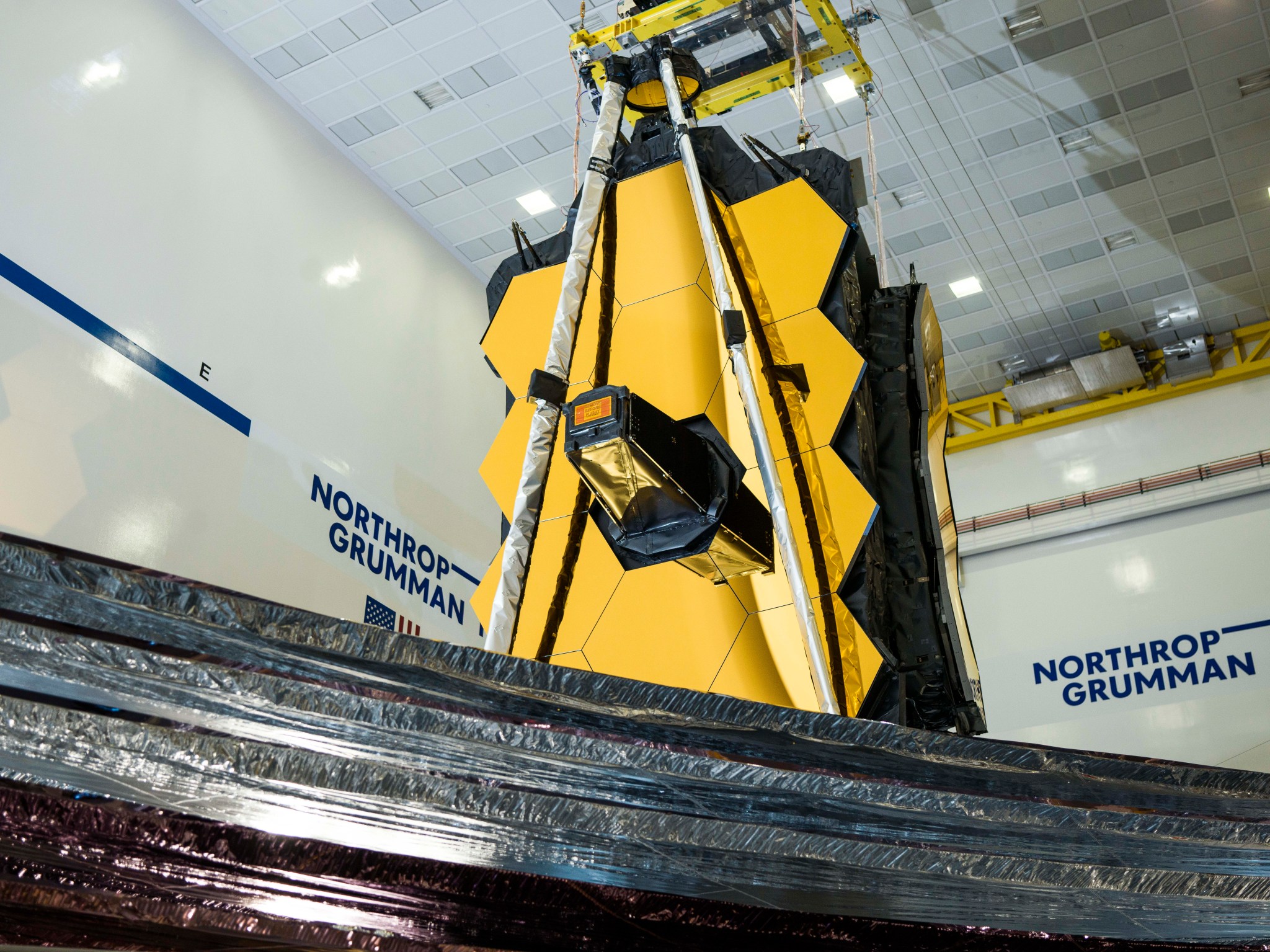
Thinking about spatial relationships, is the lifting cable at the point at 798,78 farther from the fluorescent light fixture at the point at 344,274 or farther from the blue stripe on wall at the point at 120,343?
the fluorescent light fixture at the point at 344,274

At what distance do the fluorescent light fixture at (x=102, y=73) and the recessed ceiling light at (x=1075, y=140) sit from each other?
6.99 meters

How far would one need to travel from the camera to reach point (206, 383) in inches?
270

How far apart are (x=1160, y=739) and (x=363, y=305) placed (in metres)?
7.73

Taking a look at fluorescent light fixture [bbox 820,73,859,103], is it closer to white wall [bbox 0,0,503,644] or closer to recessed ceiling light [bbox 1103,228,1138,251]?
recessed ceiling light [bbox 1103,228,1138,251]

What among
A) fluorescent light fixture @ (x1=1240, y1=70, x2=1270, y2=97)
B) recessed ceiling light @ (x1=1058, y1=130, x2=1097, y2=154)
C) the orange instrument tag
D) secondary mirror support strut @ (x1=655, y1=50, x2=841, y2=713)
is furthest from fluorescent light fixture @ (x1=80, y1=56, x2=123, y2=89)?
fluorescent light fixture @ (x1=1240, y1=70, x2=1270, y2=97)

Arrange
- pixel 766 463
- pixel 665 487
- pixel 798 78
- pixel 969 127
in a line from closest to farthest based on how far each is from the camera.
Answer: pixel 665 487 < pixel 766 463 < pixel 798 78 < pixel 969 127

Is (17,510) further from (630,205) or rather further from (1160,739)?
(1160,739)

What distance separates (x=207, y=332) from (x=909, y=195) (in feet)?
19.3

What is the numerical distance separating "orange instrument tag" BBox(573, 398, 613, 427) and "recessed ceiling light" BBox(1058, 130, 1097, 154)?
25.4ft

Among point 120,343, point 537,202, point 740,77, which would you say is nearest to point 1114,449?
point 537,202

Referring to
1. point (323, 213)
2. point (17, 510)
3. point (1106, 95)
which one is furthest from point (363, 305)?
point (1106, 95)

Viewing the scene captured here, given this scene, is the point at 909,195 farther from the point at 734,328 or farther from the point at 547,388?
the point at 547,388

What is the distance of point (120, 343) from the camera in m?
6.27

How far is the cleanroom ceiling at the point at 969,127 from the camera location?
26.5 ft
